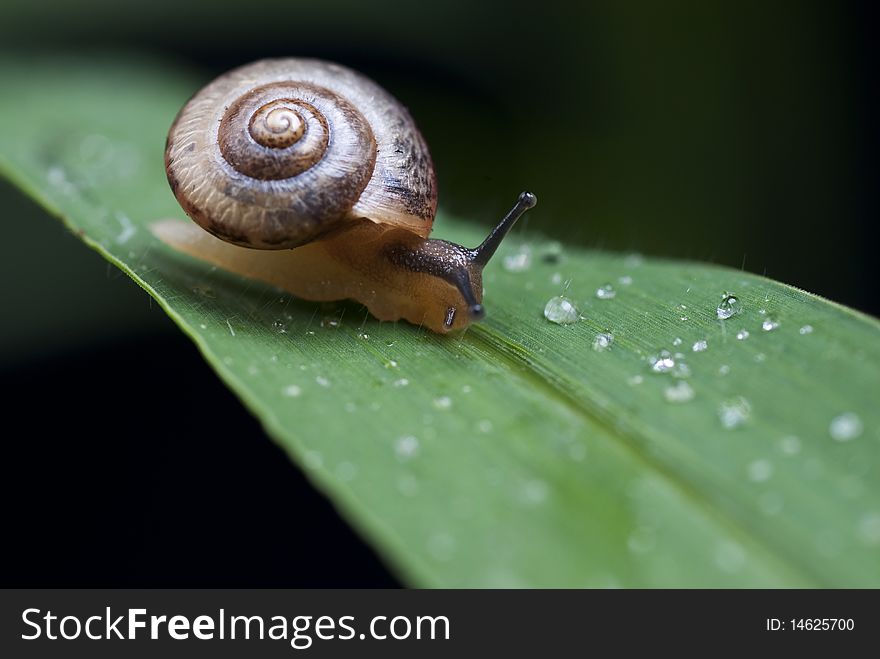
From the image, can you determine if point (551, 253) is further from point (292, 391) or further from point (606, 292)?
point (292, 391)

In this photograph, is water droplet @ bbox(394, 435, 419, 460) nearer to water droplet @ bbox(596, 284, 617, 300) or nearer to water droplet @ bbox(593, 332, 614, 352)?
water droplet @ bbox(593, 332, 614, 352)

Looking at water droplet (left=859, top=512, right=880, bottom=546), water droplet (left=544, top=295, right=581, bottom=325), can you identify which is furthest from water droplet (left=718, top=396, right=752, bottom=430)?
water droplet (left=544, top=295, right=581, bottom=325)

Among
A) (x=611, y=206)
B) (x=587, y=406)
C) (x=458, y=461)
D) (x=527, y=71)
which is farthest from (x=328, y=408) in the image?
(x=527, y=71)

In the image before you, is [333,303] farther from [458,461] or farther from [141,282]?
[458,461]

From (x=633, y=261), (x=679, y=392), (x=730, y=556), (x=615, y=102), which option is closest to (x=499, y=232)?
(x=633, y=261)

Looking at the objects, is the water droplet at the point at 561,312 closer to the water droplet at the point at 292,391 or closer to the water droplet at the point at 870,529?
the water droplet at the point at 292,391
